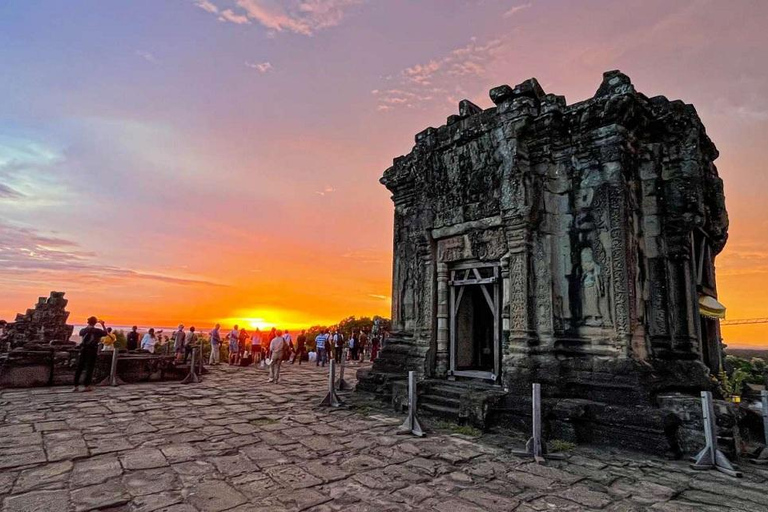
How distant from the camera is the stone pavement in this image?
13.2 ft

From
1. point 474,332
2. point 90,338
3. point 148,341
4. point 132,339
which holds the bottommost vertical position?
point 148,341

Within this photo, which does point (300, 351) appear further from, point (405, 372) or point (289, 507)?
point (289, 507)

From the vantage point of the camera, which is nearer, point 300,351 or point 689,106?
point 689,106

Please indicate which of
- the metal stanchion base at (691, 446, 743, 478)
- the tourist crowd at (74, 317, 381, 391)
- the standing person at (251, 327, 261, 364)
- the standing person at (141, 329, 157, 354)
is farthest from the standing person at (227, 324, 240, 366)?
the metal stanchion base at (691, 446, 743, 478)

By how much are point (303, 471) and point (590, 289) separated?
5.67 metres

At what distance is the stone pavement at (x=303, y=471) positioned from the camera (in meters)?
4.03

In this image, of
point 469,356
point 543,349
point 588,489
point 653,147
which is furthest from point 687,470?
point 653,147

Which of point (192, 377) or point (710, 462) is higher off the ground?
point (710, 462)

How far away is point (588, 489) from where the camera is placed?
447 centimetres

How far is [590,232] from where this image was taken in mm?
7590

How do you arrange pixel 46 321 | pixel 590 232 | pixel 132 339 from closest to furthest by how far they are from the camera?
pixel 590 232 → pixel 132 339 → pixel 46 321

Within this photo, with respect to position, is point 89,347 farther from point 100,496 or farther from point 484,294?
point 484,294

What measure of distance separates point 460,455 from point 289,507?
2621 millimetres

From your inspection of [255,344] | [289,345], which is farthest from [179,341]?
[289,345]
